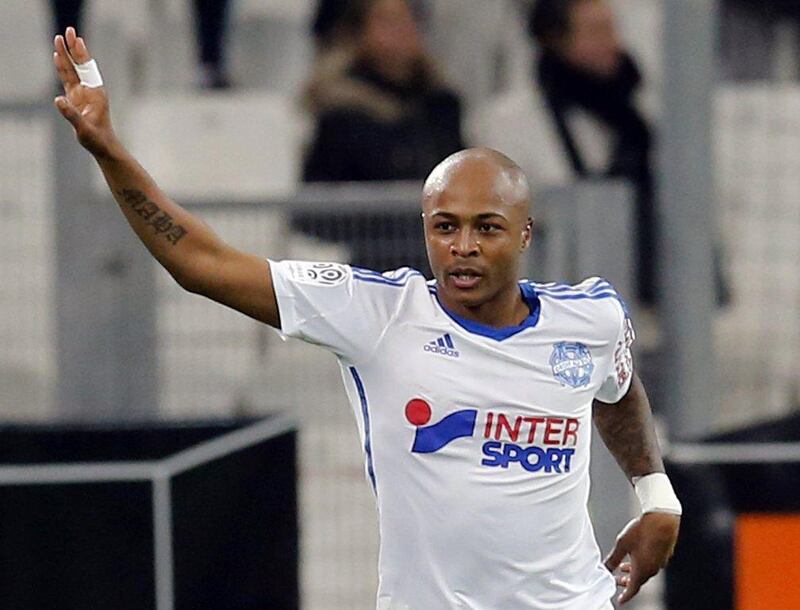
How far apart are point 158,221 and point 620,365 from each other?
1.24 metres

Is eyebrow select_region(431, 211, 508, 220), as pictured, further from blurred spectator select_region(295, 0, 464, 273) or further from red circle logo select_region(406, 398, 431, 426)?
blurred spectator select_region(295, 0, 464, 273)

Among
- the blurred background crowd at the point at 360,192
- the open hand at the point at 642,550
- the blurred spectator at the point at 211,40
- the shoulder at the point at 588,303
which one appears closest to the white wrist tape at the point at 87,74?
the shoulder at the point at 588,303

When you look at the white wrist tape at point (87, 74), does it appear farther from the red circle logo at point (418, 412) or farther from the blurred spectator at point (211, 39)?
the blurred spectator at point (211, 39)

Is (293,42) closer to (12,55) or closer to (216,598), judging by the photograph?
(12,55)

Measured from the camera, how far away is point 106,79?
29.7ft

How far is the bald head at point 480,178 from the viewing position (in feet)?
15.0

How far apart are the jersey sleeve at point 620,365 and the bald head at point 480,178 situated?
46cm

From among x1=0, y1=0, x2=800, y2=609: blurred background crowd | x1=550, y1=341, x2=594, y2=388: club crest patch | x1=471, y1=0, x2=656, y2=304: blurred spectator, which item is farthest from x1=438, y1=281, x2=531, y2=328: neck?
x1=471, y1=0, x2=656, y2=304: blurred spectator

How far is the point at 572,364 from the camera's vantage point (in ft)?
15.6

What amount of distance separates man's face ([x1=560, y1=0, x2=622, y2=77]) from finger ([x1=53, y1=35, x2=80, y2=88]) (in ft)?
14.7

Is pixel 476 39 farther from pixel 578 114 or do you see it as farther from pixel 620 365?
pixel 620 365

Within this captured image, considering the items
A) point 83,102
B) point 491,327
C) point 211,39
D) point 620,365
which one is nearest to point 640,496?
point 620,365

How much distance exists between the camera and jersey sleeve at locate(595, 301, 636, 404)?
4918mm

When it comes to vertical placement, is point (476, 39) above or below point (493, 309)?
above
